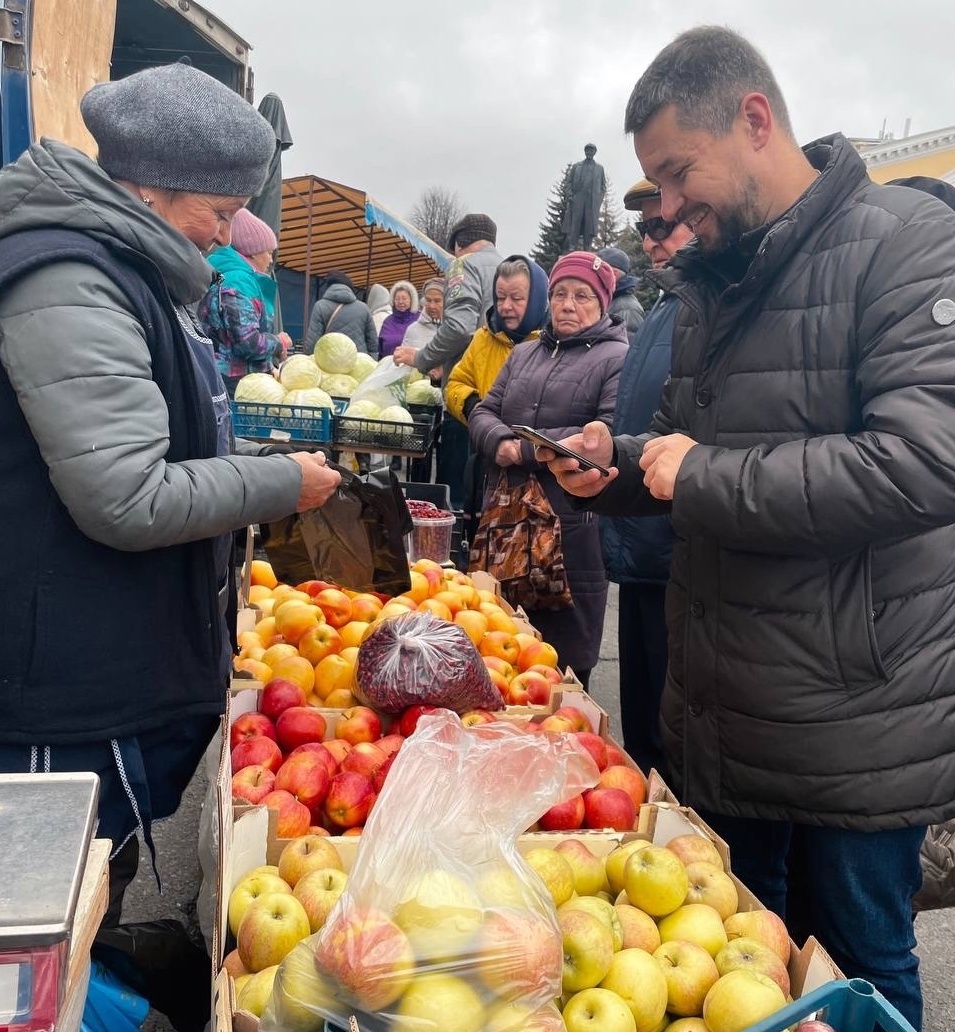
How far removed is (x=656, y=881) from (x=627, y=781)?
19.3 inches

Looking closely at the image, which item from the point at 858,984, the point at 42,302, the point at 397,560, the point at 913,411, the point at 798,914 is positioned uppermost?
the point at 42,302

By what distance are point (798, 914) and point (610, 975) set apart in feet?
4.41

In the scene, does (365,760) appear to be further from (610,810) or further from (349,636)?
(349,636)

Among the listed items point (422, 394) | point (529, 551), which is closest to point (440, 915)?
point (529, 551)

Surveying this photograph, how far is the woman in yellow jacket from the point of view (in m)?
4.58

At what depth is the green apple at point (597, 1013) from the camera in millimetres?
1214

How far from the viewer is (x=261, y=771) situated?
1.95m

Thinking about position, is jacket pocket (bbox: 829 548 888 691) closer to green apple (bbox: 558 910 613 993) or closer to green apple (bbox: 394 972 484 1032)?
green apple (bbox: 558 910 613 993)

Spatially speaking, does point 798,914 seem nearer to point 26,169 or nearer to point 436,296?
point 26,169

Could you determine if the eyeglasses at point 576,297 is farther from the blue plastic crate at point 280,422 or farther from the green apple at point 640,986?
the green apple at point 640,986

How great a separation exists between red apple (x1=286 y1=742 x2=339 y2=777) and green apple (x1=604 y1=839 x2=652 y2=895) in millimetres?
698

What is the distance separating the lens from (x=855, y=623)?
157cm

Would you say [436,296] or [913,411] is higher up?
[436,296]

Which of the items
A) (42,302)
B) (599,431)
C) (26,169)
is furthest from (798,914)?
(26,169)
